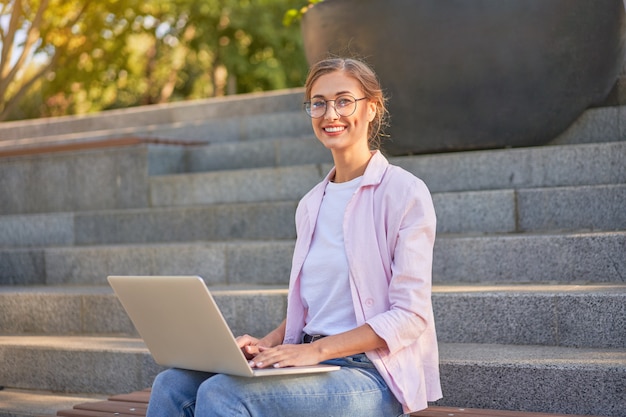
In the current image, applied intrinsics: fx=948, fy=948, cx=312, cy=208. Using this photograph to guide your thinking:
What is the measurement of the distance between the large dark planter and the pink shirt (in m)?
2.43

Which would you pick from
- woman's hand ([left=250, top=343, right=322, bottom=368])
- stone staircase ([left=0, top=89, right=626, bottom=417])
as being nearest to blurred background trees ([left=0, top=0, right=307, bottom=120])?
stone staircase ([left=0, top=89, right=626, bottom=417])

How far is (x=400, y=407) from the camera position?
8.74 ft

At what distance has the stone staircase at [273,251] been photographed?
11.8 feet

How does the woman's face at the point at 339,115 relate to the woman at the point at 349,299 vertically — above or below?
above

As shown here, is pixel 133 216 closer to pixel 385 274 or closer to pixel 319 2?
pixel 319 2

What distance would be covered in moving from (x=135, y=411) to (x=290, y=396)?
1.00m

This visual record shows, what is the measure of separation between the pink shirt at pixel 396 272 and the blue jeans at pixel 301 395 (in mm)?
54

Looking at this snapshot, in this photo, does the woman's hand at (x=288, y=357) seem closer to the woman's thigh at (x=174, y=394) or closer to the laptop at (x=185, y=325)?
the laptop at (x=185, y=325)

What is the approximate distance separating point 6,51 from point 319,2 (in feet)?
14.4

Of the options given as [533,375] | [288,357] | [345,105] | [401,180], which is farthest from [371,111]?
[533,375]

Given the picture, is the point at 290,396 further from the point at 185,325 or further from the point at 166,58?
the point at 166,58

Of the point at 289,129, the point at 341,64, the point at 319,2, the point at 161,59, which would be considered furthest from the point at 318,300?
the point at 161,59

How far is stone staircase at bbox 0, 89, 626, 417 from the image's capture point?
3.58 meters

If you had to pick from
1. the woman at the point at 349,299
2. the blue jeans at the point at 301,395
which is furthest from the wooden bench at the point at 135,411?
the blue jeans at the point at 301,395
